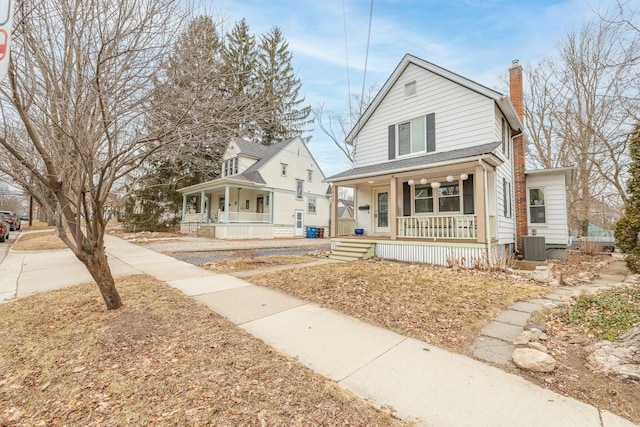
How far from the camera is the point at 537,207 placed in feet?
37.5

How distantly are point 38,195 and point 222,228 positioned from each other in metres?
14.5

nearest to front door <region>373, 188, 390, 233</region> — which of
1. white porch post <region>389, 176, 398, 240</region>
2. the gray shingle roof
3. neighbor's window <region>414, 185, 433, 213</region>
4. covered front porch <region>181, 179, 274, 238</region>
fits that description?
the gray shingle roof

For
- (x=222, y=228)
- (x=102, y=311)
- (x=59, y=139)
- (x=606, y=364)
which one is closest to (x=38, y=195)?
(x=59, y=139)

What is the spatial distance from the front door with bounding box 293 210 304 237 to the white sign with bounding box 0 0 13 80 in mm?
20388

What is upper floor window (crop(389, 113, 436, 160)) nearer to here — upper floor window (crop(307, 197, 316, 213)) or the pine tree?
the pine tree

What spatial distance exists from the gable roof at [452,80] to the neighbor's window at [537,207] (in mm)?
2614

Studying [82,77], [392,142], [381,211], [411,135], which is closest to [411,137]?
[411,135]

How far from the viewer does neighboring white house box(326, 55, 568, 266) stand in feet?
28.6

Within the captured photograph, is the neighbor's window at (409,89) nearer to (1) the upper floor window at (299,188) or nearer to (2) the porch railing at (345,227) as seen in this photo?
(2) the porch railing at (345,227)

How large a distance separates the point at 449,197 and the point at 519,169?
414 centimetres

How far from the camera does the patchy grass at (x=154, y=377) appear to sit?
2.05 meters

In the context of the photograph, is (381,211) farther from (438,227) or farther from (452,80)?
(452,80)

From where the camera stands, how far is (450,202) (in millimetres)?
9891

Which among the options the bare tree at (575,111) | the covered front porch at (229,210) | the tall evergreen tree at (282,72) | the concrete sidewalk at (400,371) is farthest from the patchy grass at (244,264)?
the tall evergreen tree at (282,72)
